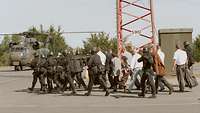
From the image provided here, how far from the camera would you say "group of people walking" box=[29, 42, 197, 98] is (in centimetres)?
1809

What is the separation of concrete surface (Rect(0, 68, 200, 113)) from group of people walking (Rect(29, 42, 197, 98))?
19.1 inches

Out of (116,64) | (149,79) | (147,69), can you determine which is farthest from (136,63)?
(116,64)

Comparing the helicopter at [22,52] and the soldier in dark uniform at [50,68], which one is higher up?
the helicopter at [22,52]

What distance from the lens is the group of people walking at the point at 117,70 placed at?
18094 millimetres

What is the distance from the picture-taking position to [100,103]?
16375 mm

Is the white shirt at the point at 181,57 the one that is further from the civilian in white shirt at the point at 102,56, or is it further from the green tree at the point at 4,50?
the green tree at the point at 4,50

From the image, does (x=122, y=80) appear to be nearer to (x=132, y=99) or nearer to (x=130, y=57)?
(x=130, y=57)

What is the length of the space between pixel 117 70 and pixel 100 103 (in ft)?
15.3

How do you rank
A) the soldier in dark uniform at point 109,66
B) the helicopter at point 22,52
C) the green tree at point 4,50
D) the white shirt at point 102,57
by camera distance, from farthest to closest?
the green tree at point 4,50 → the helicopter at point 22,52 → the soldier in dark uniform at point 109,66 → the white shirt at point 102,57

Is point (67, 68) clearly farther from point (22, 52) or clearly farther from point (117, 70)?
point (22, 52)

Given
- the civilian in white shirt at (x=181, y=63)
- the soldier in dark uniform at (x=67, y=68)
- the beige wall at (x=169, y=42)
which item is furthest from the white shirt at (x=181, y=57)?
the beige wall at (x=169, y=42)

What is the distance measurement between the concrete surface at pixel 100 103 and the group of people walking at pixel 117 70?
0.48m

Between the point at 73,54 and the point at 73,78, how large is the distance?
91 centimetres

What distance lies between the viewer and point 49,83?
20.8m
